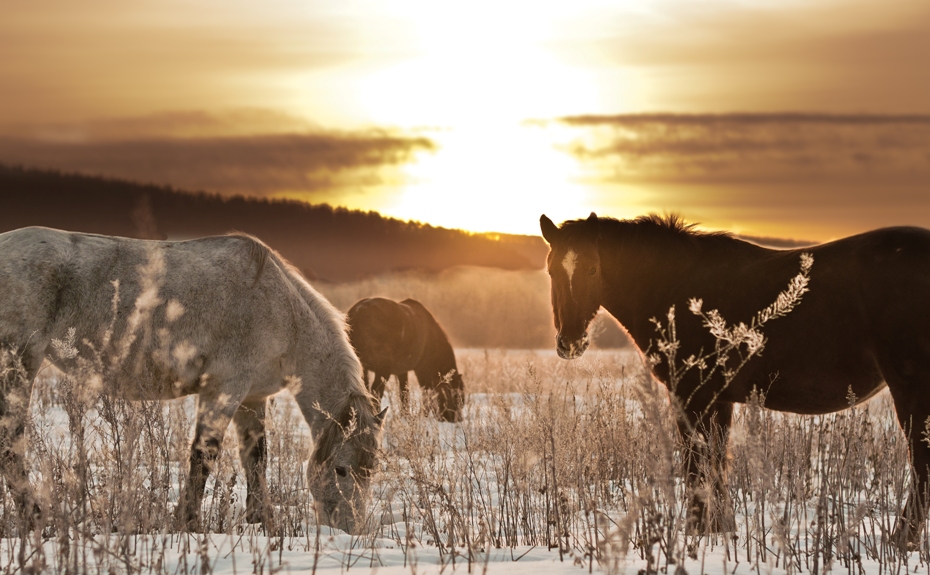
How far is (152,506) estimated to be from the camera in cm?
409

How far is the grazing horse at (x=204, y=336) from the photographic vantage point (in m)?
5.45

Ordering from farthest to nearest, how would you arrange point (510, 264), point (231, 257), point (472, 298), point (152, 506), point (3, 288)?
point (510, 264) < point (472, 298) < point (231, 257) < point (3, 288) < point (152, 506)

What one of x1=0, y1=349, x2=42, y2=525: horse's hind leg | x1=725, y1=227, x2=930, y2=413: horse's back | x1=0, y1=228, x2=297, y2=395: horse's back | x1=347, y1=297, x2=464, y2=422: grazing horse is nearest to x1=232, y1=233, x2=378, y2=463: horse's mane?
x1=0, y1=228, x2=297, y2=395: horse's back

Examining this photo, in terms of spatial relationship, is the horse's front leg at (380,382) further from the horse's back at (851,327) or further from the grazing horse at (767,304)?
the horse's back at (851,327)

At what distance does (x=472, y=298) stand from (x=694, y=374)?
45.0 meters

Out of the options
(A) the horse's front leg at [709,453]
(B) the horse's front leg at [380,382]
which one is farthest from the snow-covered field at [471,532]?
(B) the horse's front leg at [380,382]

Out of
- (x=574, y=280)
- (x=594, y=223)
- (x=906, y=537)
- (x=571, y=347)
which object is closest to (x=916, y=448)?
(x=906, y=537)

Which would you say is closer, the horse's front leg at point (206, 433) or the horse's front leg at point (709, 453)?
Answer: the horse's front leg at point (709, 453)

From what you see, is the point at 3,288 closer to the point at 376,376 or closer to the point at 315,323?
the point at 315,323

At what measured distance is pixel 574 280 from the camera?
5496 mm

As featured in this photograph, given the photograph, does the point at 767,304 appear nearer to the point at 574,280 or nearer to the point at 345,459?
the point at 574,280

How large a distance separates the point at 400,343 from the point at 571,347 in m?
8.46

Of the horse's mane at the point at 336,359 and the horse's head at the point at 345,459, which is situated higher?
the horse's mane at the point at 336,359

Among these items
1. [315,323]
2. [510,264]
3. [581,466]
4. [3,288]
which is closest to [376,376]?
[315,323]
